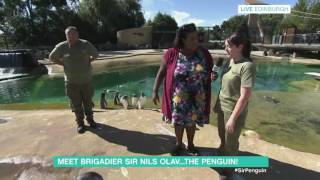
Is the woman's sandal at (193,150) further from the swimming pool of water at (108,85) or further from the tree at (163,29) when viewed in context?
the tree at (163,29)

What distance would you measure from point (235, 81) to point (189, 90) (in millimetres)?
544

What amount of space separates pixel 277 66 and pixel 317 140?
55.7 ft

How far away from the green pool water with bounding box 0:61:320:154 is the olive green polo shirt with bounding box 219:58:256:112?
292 cm

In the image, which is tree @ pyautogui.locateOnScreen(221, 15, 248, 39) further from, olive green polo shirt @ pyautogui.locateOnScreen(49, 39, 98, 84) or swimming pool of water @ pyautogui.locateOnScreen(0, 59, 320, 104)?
swimming pool of water @ pyautogui.locateOnScreen(0, 59, 320, 104)

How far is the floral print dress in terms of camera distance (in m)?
3.09

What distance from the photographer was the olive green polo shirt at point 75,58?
13.5 ft

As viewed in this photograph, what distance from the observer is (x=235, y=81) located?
275 cm

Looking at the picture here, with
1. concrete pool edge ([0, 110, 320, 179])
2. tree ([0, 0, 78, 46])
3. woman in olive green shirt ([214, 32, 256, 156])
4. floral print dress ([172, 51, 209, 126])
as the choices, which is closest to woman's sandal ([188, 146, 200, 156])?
concrete pool edge ([0, 110, 320, 179])

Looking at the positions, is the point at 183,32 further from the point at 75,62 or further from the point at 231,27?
the point at 231,27

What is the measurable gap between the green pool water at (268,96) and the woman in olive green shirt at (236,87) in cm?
284

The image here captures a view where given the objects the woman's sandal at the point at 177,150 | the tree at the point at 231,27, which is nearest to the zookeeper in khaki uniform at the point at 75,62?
the woman's sandal at the point at 177,150

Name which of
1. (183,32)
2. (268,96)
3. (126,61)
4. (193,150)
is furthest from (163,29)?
(183,32)

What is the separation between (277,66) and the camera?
71.7 ft

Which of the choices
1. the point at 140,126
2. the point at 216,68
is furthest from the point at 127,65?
the point at 216,68
